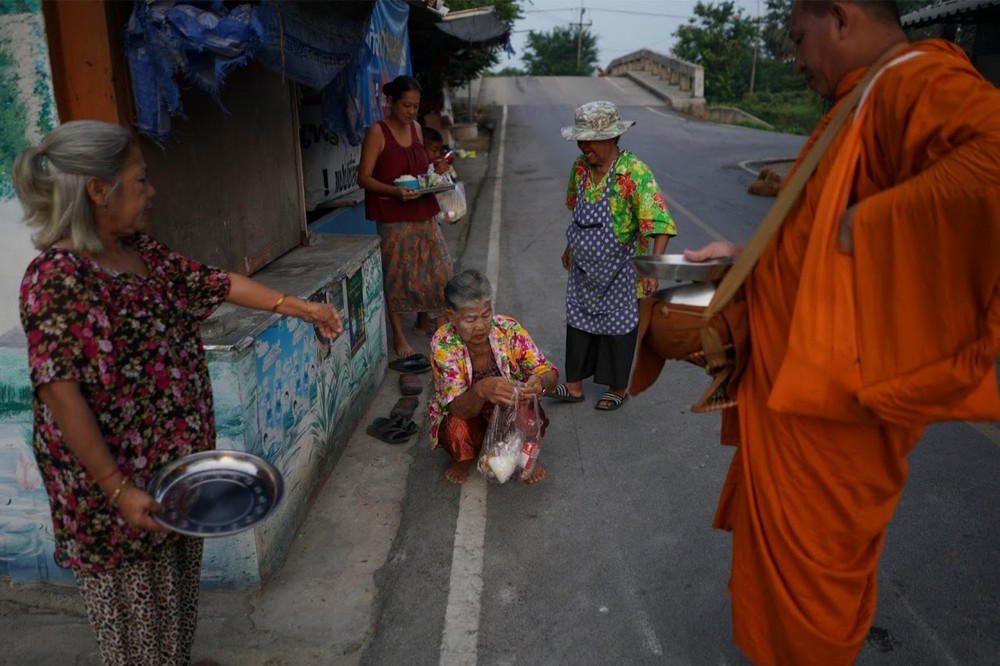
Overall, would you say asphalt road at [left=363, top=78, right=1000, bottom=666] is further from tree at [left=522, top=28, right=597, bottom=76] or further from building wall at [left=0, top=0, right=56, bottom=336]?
tree at [left=522, top=28, right=597, bottom=76]

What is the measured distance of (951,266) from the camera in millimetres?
1664

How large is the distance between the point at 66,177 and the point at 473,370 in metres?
2.18

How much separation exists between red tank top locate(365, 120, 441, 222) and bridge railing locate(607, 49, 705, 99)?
92.7 feet

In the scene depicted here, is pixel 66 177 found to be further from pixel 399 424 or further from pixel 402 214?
pixel 402 214

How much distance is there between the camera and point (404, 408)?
15.3 feet

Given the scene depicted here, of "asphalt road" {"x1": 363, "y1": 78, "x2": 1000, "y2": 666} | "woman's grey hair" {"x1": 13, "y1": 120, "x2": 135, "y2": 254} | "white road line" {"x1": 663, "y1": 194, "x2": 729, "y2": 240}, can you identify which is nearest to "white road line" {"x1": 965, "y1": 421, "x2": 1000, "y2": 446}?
"asphalt road" {"x1": 363, "y1": 78, "x2": 1000, "y2": 666}

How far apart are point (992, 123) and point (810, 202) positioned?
416 millimetres

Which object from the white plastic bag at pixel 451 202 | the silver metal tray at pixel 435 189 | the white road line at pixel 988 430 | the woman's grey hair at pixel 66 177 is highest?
the woman's grey hair at pixel 66 177

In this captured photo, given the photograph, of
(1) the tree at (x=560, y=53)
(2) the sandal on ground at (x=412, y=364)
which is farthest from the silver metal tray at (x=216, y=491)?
(1) the tree at (x=560, y=53)

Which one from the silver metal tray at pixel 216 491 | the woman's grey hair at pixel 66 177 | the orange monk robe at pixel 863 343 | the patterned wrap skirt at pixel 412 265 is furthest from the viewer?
the patterned wrap skirt at pixel 412 265

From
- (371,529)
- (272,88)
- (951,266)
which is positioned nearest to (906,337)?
(951,266)

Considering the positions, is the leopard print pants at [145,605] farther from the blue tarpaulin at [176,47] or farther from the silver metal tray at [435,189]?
the silver metal tray at [435,189]

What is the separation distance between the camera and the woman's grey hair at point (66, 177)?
1.87m

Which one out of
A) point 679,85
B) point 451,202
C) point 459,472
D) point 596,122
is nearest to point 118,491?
point 459,472
